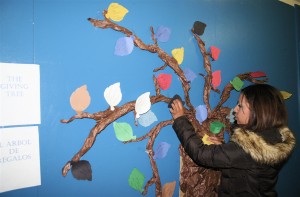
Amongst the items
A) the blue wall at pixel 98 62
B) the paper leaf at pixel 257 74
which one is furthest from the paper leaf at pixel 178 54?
the paper leaf at pixel 257 74

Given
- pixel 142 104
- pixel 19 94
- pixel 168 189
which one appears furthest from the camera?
pixel 168 189

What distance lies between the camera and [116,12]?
963 millimetres

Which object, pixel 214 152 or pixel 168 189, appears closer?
pixel 214 152

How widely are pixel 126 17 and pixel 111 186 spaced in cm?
81

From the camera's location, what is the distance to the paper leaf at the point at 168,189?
1108 millimetres

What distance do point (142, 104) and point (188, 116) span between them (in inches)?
→ 11.6

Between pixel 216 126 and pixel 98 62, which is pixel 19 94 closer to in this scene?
pixel 98 62

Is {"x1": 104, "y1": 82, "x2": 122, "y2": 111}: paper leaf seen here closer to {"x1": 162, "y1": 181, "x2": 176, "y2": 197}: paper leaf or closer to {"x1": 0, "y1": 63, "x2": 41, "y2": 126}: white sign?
{"x1": 0, "y1": 63, "x2": 41, "y2": 126}: white sign

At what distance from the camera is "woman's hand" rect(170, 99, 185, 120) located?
1061mm

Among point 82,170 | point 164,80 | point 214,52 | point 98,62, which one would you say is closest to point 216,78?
point 214,52

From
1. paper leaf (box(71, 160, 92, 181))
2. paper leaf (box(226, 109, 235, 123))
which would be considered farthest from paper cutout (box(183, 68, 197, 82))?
paper leaf (box(71, 160, 92, 181))

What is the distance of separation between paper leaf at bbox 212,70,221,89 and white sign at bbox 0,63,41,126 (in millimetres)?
948

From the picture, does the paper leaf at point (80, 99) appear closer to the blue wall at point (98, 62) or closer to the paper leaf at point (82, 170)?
the blue wall at point (98, 62)

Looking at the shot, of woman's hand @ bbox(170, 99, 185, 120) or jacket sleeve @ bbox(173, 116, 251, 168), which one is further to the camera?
woman's hand @ bbox(170, 99, 185, 120)
